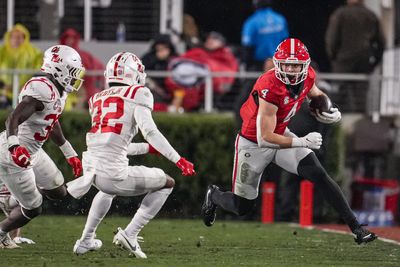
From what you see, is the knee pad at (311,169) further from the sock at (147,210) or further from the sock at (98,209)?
the sock at (98,209)

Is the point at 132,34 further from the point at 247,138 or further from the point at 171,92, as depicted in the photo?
the point at 247,138

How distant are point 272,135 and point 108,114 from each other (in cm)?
138

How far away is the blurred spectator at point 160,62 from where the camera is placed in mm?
16422

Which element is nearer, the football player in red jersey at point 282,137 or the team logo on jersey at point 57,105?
the team logo on jersey at point 57,105

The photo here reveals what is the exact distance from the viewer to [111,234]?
12898mm

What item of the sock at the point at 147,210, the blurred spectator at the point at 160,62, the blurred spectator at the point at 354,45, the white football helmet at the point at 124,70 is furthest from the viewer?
the blurred spectator at the point at 354,45

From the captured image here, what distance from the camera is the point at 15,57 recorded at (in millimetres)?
16375

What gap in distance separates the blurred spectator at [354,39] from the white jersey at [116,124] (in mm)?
6602

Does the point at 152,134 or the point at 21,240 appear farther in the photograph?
the point at 21,240

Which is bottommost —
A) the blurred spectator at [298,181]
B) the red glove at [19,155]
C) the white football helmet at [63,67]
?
the blurred spectator at [298,181]

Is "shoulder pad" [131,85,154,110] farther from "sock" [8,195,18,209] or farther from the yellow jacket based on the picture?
the yellow jacket

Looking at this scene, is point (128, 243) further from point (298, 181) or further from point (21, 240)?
point (298, 181)

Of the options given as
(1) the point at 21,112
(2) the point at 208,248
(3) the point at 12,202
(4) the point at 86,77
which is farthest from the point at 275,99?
(4) the point at 86,77

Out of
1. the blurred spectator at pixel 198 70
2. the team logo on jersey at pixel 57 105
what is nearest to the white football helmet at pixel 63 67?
the team logo on jersey at pixel 57 105
